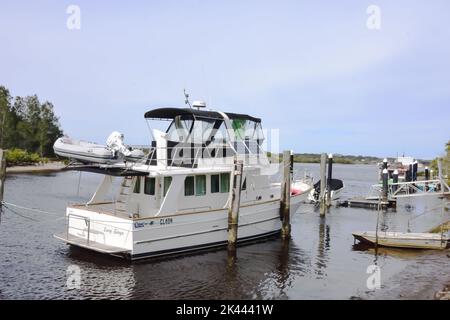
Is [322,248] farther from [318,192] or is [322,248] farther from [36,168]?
[36,168]

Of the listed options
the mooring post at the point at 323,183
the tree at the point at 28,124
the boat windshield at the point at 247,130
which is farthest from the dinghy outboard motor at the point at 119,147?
the tree at the point at 28,124

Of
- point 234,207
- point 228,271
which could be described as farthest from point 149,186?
point 228,271

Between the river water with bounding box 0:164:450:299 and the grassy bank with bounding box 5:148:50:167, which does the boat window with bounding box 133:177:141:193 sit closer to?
the river water with bounding box 0:164:450:299

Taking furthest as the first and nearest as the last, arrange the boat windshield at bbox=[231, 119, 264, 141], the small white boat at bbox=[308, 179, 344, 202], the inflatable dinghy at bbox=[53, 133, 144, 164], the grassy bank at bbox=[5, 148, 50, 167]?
the grassy bank at bbox=[5, 148, 50, 167]
the small white boat at bbox=[308, 179, 344, 202]
the boat windshield at bbox=[231, 119, 264, 141]
the inflatable dinghy at bbox=[53, 133, 144, 164]

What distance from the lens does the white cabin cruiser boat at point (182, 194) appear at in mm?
14391

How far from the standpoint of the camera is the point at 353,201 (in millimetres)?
33250

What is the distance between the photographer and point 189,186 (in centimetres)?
1614

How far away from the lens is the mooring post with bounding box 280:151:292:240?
1833cm

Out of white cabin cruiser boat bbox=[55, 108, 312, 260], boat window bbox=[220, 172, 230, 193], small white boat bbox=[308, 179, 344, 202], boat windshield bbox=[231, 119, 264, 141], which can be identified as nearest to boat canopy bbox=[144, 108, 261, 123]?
white cabin cruiser boat bbox=[55, 108, 312, 260]

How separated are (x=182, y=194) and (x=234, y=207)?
197 centimetres

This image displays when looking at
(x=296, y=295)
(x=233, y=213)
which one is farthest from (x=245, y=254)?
(x=296, y=295)

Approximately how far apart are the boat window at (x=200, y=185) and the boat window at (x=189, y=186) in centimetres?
18

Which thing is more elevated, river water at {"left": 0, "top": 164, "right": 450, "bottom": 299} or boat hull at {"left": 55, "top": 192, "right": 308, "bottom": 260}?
boat hull at {"left": 55, "top": 192, "right": 308, "bottom": 260}
